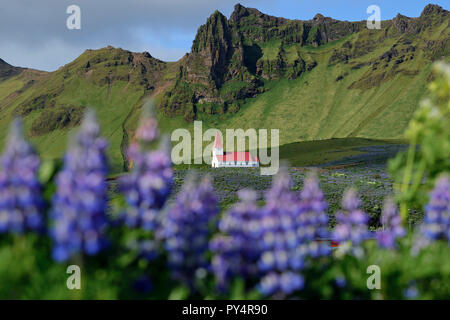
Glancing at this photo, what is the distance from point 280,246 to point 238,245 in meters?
0.42

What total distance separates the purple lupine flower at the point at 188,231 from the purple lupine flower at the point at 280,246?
615 mm

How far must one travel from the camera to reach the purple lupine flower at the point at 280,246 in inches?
147

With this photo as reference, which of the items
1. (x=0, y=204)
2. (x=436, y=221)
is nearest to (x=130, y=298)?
(x=0, y=204)

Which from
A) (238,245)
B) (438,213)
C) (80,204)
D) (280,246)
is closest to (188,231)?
(238,245)

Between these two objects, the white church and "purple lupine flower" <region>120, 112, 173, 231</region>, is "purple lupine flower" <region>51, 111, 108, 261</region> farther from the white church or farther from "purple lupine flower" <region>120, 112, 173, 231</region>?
the white church

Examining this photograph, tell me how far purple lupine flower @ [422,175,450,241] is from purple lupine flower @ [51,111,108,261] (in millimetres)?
4232

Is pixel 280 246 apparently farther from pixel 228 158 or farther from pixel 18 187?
pixel 228 158

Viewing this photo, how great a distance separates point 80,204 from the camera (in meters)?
3.17

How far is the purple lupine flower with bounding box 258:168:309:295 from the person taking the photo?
3729 millimetres

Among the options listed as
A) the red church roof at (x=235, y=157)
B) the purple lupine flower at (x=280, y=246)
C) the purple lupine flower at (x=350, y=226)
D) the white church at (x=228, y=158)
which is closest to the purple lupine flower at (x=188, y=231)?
the purple lupine flower at (x=280, y=246)

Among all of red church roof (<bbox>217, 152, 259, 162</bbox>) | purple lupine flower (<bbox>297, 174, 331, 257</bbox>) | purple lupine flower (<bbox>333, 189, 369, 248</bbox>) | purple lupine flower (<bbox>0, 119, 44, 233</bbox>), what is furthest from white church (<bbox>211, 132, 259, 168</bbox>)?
purple lupine flower (<bbox>0, 119, 44, 233</bbox>)

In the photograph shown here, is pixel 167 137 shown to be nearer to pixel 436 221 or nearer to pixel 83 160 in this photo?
pixel 83 160

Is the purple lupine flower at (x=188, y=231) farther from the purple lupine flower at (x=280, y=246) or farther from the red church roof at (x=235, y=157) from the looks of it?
the red church roof at (x=235, y=157)

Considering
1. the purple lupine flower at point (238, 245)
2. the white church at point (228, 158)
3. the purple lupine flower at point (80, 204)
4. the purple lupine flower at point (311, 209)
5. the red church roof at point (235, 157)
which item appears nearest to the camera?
the purple lupine flower at point (80, 204)
